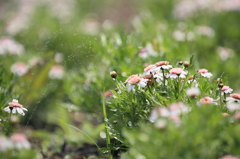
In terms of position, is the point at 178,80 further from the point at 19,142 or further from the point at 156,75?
the point at 19,142

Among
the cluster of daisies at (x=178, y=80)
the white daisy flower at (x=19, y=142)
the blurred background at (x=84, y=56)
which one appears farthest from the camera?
the blurred background at (x=84, y=56)

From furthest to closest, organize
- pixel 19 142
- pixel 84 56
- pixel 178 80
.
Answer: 1. pixel 84 56
2. pixel 178 80
3. pixel 19 142

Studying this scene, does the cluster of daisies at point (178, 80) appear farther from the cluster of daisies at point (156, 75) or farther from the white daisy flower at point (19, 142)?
the white daisy flower at point (19, 142)

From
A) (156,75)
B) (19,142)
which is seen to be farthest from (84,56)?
(19,142)

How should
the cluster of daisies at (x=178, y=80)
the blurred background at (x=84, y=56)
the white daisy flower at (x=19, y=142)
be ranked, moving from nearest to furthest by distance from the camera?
the cluster of daisies at (x=178, y=80)
the white daisy flower at (x=19, y=142)
the blurred background at (x=84, y=56)

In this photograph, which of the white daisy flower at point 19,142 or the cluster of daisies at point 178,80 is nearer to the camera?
the cluster of daisies at point 178,80

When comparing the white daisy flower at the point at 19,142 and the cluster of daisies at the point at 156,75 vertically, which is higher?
the cluster of daisies at the point at 156,75

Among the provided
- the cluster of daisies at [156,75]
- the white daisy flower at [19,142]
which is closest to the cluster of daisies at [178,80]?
the cluster of daisies at [156,75]

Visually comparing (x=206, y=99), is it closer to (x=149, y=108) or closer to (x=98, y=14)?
(x=149, y=108)

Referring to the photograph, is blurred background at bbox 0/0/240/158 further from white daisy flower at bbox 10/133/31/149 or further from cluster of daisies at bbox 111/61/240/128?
white daisy flower at bbox 10/133/31/149
